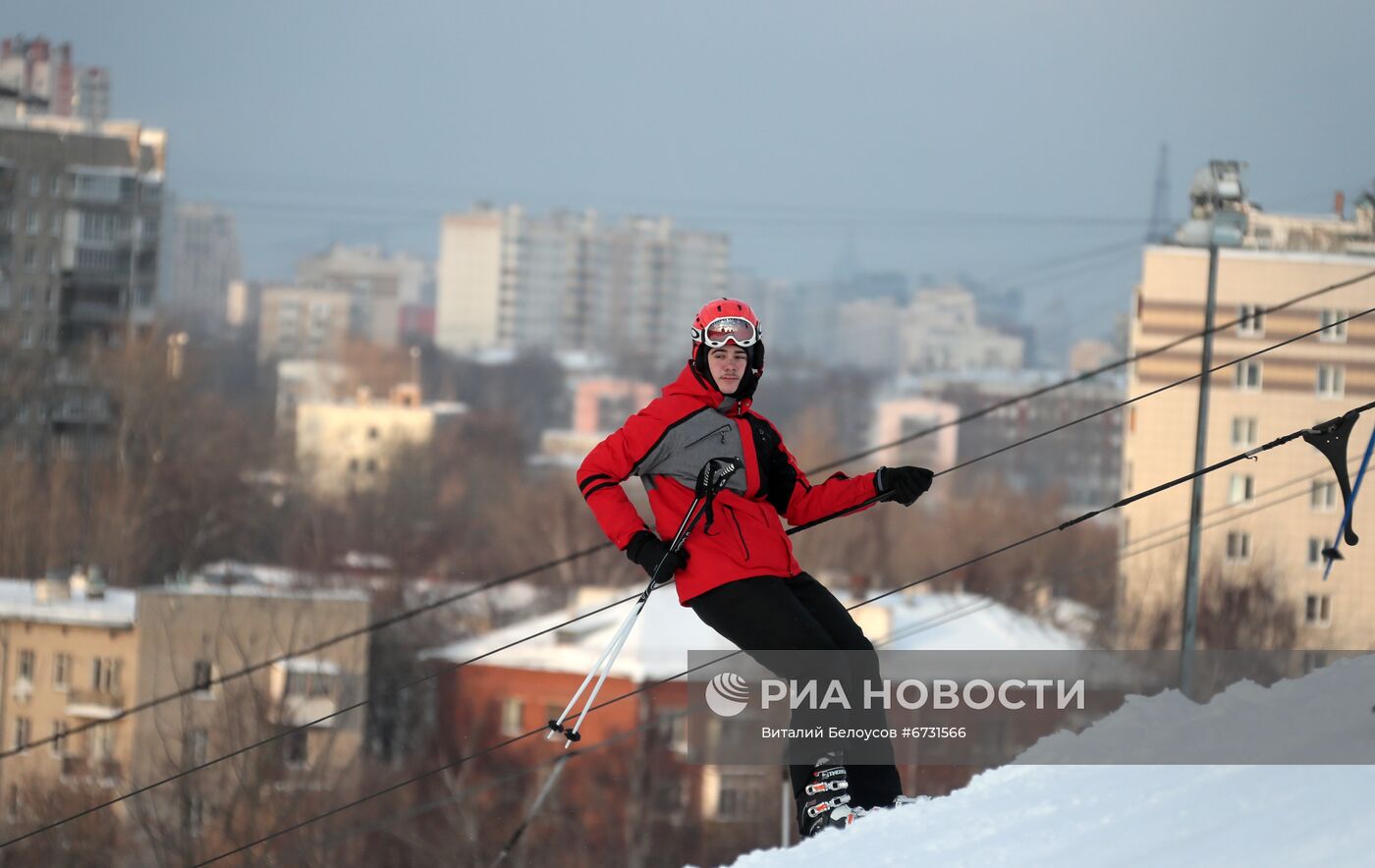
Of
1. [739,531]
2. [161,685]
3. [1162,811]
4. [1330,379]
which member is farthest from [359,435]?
[1162,811]

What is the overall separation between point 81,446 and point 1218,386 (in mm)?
31912

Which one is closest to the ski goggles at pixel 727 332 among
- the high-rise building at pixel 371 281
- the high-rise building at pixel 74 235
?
→ the high-rise building at pixel 74 235

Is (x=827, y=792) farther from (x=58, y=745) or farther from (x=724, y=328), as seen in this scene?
(x=58, y=745)

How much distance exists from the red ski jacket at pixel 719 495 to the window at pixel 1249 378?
111 ft

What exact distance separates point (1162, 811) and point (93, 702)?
96.5 feet

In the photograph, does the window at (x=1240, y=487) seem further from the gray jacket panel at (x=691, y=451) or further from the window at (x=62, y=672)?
the gray jacket panel at (x=691, y=451)

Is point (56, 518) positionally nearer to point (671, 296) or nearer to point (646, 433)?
point (646, 433)

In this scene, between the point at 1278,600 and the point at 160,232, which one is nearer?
the point at 1278,600

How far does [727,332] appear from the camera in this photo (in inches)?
179

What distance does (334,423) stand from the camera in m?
67.6

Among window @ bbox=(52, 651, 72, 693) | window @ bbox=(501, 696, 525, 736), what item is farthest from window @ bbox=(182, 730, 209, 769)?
window @ bbox=(501, 696, 525, 736)

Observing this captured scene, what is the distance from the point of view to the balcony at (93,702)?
30.3 m

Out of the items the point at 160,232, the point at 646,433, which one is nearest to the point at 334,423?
the point at 160,232

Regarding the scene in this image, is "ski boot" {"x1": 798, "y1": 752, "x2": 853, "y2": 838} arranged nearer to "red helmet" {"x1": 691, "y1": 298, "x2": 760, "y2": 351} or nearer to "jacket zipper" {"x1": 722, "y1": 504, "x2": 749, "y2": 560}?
"jacket zipper" {"x1": 722, "y1": 504, "x2": 749, "y2": 560}
